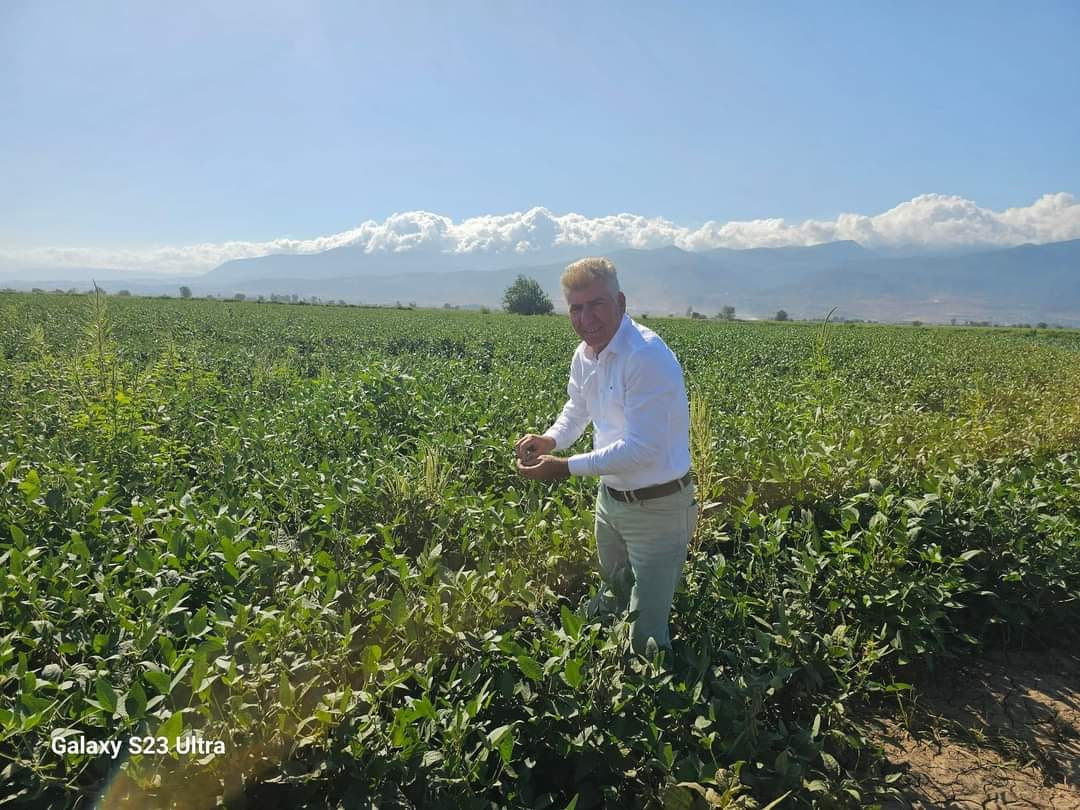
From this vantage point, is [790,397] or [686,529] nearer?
[686,529]

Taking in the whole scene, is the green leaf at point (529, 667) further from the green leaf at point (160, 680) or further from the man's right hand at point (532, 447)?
the green leaf at point (160, 680)

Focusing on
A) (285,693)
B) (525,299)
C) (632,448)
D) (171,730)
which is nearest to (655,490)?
(632,448)

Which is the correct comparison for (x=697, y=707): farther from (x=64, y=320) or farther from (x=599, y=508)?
(x=64, y=320)

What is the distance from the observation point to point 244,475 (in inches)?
191

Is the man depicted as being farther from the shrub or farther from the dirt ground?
the shrub

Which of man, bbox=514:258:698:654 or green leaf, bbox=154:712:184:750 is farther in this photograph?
man, bbox=514:258:698:654

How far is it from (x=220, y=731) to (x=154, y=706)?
16.0 inches

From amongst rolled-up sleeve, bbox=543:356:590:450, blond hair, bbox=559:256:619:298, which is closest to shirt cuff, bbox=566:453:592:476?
rolled-up sleeve, bbox=543:356:590:450

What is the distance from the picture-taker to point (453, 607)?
2.93 meters

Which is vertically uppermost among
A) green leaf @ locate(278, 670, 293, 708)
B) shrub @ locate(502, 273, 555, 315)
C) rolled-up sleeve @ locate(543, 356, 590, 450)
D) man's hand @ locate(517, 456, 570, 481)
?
shrub @ locate(502, 273, 555, 315)

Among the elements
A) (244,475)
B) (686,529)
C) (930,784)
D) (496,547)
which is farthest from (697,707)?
(244,475)

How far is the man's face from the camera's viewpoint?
2.91 meters

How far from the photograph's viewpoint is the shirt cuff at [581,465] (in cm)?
295

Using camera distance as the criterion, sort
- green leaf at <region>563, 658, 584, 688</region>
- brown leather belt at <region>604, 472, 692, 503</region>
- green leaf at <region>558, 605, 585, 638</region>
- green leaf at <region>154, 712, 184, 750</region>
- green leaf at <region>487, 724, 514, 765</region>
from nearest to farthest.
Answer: green leaf at <region>154, 712, 184, 750</region> < green leaf at <region>487, 724, 514, 765</region> < green leaf at <region>563, 658, 584, 688</region> < green leaf at <region>558, 605, 585, 638</region> < brown leather belt at <region>604, 472, 692, 503</region>
